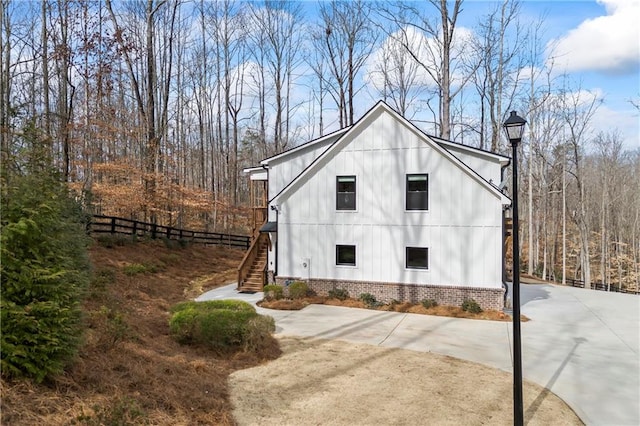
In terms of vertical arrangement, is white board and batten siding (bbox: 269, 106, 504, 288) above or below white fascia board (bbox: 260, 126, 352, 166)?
below

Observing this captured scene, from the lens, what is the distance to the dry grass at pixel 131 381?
4207 mm

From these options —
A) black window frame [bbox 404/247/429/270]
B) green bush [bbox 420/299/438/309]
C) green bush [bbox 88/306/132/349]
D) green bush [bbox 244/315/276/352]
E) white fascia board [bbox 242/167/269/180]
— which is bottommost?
green bush [bbox 420/299/438/309]

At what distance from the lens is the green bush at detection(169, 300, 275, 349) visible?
8258mm

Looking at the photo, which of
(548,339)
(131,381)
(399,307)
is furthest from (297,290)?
(131,381)

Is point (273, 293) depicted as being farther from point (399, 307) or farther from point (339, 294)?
point (399, 307)

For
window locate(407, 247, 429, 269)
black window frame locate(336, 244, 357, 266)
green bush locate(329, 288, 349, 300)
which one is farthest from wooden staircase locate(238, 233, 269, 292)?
window locate(407, 247, 429, 269)

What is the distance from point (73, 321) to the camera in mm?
5078

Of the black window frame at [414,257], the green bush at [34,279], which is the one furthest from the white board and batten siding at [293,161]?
the green bush at [34,279]

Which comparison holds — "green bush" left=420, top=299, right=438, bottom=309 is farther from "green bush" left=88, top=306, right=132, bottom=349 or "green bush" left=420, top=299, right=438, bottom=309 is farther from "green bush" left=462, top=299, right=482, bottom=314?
"green bush" left=88, top=306, right=132, bottom=349

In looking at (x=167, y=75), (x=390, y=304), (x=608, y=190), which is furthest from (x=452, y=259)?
(x=608, y=190)

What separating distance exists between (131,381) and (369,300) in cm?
994

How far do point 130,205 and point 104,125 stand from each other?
4.68 m

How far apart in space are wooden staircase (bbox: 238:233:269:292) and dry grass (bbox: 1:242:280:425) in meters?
4.96

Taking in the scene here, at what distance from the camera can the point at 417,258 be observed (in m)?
14.3
